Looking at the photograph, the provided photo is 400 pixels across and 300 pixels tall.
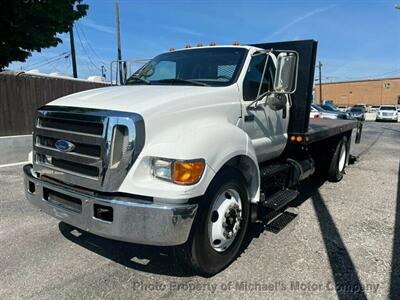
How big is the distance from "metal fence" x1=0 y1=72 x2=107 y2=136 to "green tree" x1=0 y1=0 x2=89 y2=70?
32.5 inches

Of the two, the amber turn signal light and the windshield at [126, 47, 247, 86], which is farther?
the windshield at [126, 47, 247, 86]

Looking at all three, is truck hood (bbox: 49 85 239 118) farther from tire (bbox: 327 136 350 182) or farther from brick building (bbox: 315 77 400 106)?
brick building (bbox: 315 77 400 106)

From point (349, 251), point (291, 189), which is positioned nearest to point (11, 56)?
point (291, 189)

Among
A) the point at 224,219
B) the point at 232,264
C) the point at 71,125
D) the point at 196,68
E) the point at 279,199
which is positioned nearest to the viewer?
the point at 71,125

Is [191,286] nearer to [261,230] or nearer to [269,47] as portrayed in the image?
[261,230]

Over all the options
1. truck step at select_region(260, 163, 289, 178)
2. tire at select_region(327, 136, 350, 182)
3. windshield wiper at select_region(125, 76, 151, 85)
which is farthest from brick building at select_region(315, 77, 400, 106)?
windshield wiper at select_region(125, 76, 151, 85)

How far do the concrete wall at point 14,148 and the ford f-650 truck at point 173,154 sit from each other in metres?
5.79

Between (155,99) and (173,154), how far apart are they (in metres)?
0.65

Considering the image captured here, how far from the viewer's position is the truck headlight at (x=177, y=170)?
2461mm

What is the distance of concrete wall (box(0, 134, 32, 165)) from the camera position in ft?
26.9

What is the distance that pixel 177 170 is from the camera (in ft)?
8.07

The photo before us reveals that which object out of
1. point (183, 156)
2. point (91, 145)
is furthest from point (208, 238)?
point (91, 145)

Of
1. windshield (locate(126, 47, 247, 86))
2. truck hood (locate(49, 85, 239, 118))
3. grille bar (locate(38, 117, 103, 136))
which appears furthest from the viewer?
windshield (locate(126, 47, 247, 86))

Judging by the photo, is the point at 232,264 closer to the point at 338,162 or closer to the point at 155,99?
the point at 155,99
